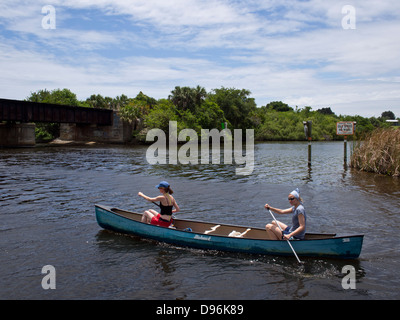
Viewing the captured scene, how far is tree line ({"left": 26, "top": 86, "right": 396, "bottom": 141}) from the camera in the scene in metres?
78.0

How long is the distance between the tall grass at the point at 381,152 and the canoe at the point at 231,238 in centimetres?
1618

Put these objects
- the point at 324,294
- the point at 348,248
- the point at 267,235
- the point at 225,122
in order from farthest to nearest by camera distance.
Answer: the point at 225,122 < the point at 267,235 < the point at 348,248 < the point at 324,294

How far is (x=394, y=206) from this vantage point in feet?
56.2

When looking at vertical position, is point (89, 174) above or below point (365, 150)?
below

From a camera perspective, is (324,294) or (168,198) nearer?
(324,294)

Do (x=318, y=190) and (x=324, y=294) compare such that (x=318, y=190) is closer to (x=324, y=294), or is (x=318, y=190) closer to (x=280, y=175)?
(x=280, y=175)

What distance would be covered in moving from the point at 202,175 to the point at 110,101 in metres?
79.1

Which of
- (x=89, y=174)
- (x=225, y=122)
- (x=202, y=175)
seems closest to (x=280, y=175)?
(x=202, y=175)

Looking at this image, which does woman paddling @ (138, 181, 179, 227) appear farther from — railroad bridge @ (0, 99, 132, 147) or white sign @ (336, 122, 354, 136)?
railroad bridge @ (0, 99, 132, 147)

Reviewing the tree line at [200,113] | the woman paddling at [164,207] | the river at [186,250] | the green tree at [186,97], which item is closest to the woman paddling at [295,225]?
the river at [186,250]

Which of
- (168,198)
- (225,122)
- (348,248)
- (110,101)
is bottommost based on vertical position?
(348,248)

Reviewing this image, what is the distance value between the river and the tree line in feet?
148

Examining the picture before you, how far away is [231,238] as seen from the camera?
1068cm

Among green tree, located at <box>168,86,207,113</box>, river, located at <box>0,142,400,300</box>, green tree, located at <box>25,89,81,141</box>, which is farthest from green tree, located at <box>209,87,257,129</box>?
river, located at <box>0,142,400,300</box>
